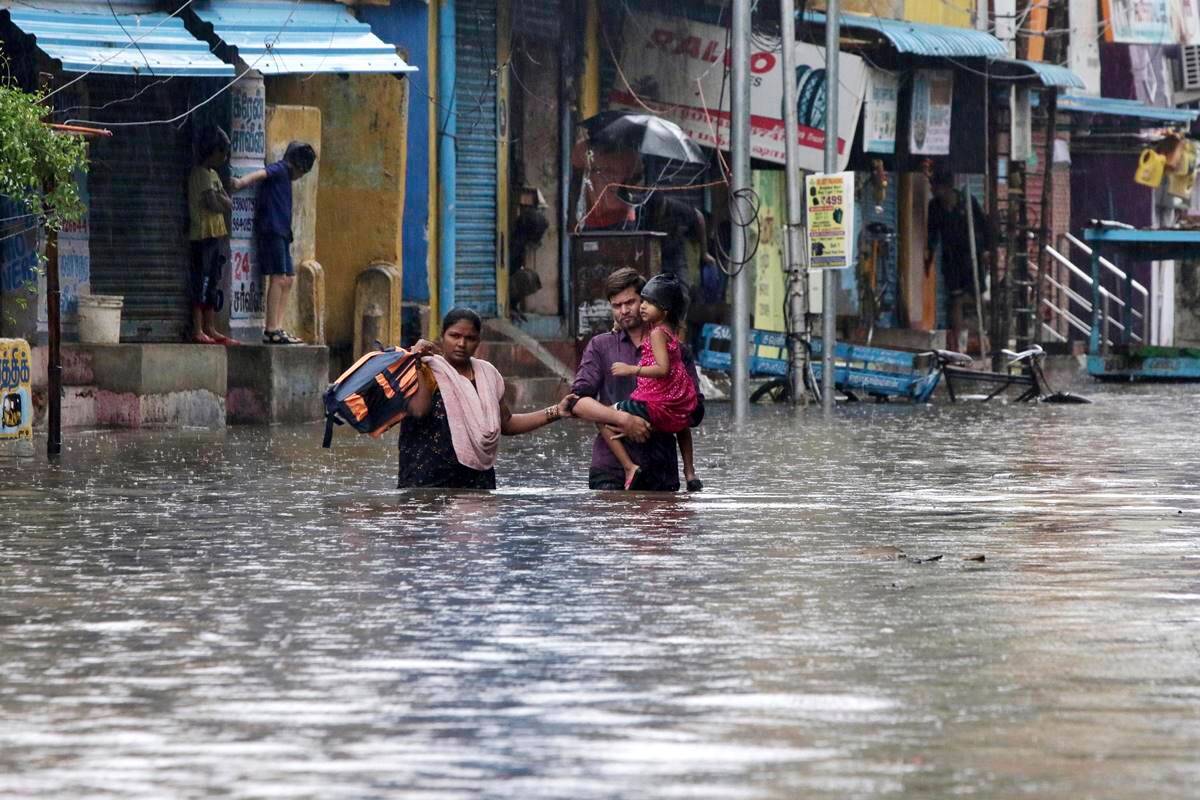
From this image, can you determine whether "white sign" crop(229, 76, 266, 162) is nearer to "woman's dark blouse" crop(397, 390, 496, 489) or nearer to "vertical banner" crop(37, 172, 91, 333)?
"vertical banner" crop(37, 172, 91, 333)

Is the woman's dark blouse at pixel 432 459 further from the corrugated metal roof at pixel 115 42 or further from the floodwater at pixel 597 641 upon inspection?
the corrugated metal roof at pixel 115 42

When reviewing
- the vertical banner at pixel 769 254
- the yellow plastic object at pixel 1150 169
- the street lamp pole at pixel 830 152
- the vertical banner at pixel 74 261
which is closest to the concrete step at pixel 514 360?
the street lamp pole at pixel 830 152

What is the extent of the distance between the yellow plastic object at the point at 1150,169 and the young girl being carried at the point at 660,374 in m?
34.2

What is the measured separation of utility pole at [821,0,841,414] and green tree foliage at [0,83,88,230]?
12053 mm

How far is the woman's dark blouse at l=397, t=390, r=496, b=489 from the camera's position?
1212cm

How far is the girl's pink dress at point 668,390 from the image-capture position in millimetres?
12086

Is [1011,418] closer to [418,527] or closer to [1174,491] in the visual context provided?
[1174,491]

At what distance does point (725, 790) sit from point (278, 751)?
1061 mm

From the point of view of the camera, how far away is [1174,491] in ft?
44.6

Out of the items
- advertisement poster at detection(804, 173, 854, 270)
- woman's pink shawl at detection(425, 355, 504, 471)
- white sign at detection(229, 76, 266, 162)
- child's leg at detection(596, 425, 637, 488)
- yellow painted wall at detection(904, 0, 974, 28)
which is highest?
yellow painted wall at detection(904, 0, 974, 28)

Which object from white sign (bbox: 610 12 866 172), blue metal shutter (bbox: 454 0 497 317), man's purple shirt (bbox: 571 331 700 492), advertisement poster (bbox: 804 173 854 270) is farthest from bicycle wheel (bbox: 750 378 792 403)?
man's purple shirt (bbox: 571 331 700 492)

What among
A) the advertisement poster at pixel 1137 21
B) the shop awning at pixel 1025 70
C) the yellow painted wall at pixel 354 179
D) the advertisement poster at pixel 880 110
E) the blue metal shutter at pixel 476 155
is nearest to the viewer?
the yellow painted wall at pixel 354 179

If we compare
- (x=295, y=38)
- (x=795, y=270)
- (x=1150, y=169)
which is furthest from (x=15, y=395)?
(x=1150, y=169)

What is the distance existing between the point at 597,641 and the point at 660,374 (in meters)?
4.73
